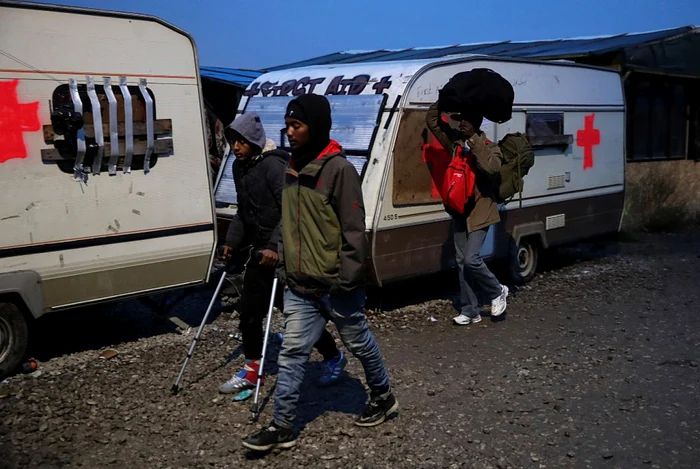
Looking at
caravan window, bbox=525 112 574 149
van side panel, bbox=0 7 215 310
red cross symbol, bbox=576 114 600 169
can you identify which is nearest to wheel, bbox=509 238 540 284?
caravan window, bbox=525 112 574 149

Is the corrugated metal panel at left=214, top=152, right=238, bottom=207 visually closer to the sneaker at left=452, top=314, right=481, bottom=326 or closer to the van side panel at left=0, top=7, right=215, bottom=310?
the van side panel at left=0, top=7, right=215, bottom=310

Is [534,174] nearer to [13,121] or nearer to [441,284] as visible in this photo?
[441,284]

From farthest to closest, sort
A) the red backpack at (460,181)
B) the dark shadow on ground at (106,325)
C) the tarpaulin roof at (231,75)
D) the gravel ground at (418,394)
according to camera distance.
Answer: the tarpaulin roof at (231,75), the red backpack at (460,181), the dark shadow on ground at (106,325), the gravel ground at (418,394)

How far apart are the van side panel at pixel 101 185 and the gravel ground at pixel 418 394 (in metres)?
0.72

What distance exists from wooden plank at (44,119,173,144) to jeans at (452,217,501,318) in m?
2.76

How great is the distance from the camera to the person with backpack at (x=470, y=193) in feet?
22.6

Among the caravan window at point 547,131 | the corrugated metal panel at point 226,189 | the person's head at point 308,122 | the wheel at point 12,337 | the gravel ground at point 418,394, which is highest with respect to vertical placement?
the person's head at point 308,122

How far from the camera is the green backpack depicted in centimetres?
744

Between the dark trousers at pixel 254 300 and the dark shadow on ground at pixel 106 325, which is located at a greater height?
the dark trousers at pixel 254 300

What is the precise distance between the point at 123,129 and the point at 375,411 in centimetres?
321

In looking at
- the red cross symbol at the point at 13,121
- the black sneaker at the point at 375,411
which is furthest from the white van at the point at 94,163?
the black sneaker at the point at 375,411

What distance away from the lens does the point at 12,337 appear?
607cm

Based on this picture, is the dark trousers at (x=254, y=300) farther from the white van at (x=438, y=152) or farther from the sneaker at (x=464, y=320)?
the sneaker at (x=464, y=320)

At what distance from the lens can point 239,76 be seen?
1378 cm
